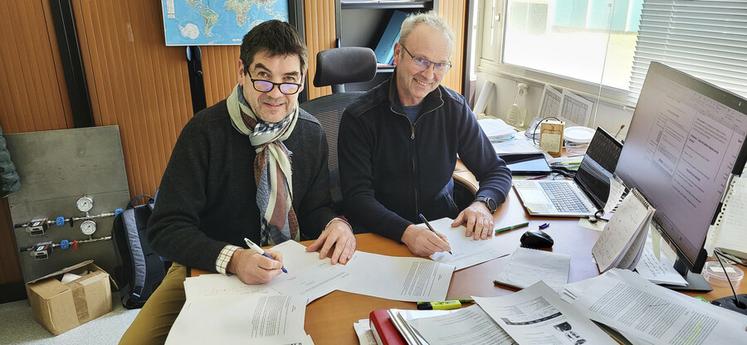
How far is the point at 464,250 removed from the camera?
137 centimetres

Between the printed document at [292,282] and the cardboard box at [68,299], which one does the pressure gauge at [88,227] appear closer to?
the cardboard box at [68,299]

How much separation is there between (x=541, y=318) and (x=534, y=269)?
0.27 meters

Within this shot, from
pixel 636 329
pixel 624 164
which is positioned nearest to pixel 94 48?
pixel 624 164

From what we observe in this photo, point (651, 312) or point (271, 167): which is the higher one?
point (271, 167)

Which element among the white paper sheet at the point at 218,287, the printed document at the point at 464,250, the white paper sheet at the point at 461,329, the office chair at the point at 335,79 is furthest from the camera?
the office chair at the point at 335,79

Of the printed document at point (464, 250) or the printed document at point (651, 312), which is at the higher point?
the printed document at point (651, 312)

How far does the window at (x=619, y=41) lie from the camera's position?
76.5 inches

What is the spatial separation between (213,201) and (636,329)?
1.15 m

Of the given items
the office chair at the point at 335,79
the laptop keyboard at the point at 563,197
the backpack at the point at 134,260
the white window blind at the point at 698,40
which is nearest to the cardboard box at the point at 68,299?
the backpack at the point at 134,260

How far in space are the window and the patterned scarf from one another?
162 centimetres

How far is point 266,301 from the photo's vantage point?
1.11 metres

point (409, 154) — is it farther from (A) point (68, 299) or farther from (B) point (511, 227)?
(A) point (68, 299)

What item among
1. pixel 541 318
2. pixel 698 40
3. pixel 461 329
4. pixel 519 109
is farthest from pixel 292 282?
pixel 519 109

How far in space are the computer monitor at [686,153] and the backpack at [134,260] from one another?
2.18 m
